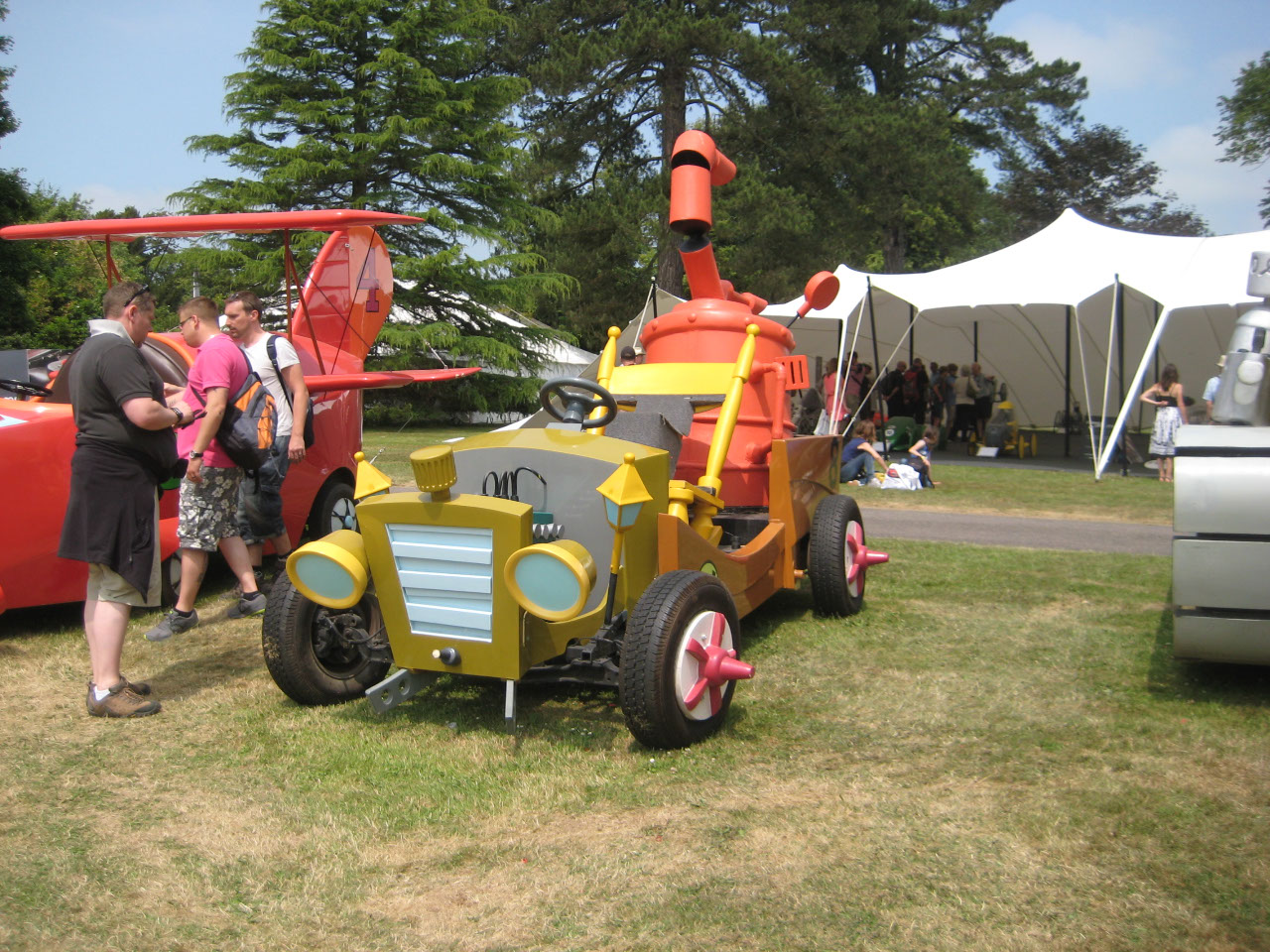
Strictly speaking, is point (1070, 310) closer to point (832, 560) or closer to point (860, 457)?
point (860, 457)

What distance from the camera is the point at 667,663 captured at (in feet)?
12.4

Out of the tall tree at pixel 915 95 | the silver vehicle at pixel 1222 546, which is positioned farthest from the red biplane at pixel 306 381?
the tall tree at pixel 915 95

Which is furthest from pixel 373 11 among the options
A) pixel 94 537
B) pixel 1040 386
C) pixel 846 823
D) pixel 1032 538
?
pixel 846 823

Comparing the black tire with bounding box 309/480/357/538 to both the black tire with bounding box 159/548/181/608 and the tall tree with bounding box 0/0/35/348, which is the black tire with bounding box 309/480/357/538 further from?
the tall tree with bounding box 0/0/35/348

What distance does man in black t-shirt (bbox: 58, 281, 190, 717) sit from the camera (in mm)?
4434

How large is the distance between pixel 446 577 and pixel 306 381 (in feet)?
10.8

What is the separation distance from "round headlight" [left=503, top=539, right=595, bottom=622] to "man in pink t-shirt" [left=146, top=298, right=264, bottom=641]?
279cm

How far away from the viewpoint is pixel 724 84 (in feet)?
82.6

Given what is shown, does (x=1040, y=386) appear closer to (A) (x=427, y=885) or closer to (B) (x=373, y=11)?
(B) (x=373, y=11)

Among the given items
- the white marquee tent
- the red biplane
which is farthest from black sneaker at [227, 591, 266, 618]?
the white marquee tent

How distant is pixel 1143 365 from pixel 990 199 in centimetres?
3061

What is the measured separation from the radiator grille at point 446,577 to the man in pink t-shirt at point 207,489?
2244 mm

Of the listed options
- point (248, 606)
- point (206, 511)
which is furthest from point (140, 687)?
point (248, 606)

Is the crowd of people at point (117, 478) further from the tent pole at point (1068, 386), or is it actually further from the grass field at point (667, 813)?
the tent pole at point (1068, 386)
